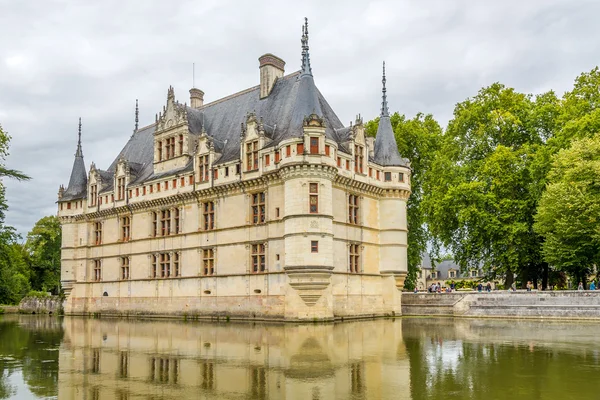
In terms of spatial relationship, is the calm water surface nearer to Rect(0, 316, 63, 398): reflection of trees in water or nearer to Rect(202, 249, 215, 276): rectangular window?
Rect(0, 316, 63, 398): reflection of trees in water

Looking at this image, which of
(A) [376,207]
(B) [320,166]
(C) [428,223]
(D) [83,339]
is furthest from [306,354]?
(C) [428,223]

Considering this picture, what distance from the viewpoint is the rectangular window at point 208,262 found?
35244mm

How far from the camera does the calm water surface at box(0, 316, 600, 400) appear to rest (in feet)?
Result: 35.8

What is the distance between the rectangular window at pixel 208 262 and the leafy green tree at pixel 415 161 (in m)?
14.8

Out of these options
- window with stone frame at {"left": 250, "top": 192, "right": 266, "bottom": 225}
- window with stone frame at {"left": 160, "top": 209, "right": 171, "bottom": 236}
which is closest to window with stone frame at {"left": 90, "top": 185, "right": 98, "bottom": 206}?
window with stone frame at {"left": 160, "top": 209, "right": 171, "bottom": 236}

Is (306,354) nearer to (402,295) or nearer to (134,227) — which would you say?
(402,295)

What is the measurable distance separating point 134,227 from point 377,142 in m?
17.4

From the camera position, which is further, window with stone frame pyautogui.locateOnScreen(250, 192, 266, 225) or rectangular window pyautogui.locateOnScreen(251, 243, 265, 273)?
window with stone frame pyautogui.locateOnScreen(250, 192, 266, 225)

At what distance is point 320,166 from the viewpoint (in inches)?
1190

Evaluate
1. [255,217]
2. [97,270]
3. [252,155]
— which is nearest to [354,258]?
[255,217]

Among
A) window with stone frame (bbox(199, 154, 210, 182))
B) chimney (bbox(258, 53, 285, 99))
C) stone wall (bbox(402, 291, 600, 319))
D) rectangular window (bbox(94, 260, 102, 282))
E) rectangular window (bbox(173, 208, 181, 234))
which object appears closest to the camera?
stone wall (bbox(402, 291, 600, 319))

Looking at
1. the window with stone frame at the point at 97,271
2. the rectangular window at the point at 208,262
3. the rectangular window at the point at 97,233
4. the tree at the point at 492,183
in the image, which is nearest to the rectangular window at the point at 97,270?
the window with stone frame at the point at 97,271

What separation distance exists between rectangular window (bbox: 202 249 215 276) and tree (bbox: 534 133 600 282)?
1889cm

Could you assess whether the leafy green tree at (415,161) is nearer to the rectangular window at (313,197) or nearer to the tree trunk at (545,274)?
the tree trunk at (545,274)
